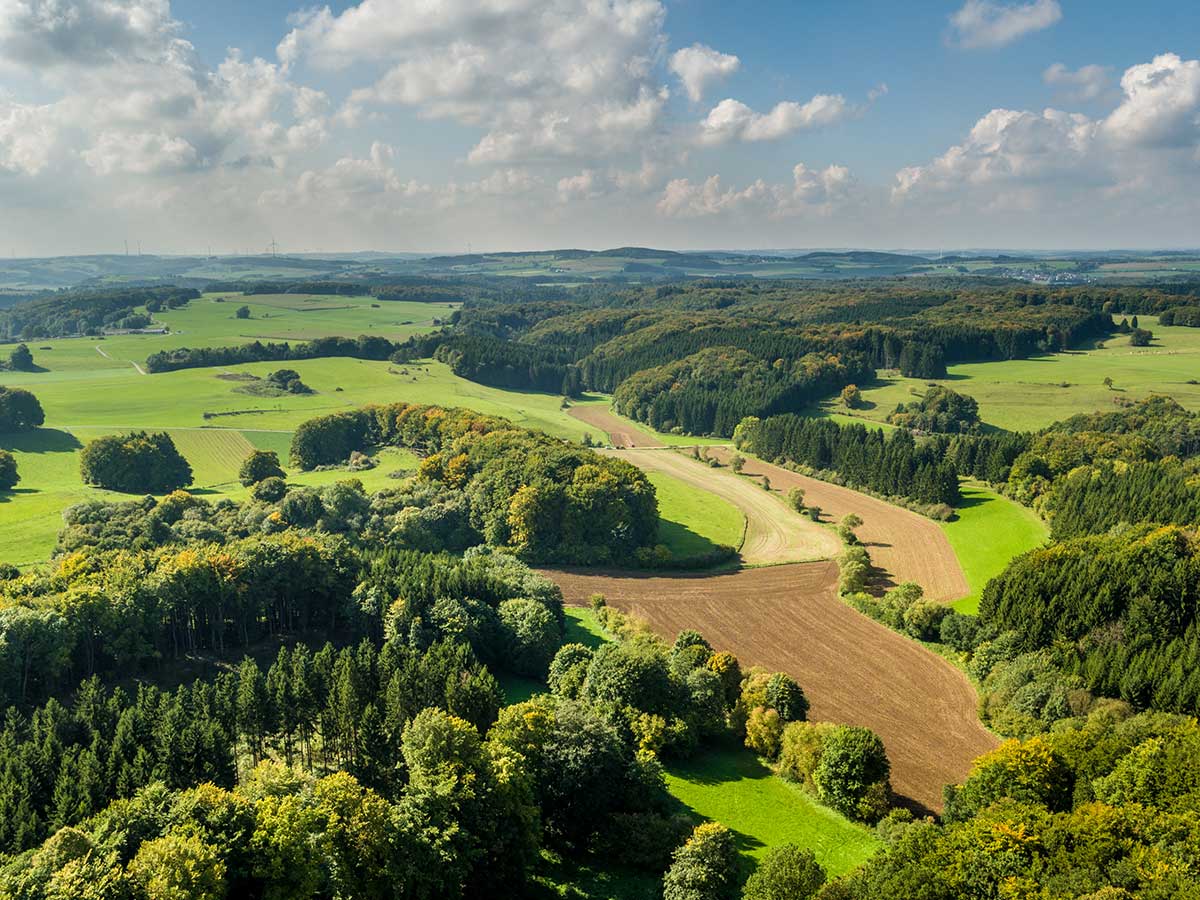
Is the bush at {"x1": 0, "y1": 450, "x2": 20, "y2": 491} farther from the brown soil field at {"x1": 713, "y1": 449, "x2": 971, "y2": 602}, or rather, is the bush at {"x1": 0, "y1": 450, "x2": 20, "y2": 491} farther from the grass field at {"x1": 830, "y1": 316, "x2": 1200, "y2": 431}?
the grass field at {"x1": 830, "y1": 316, "x2": 1200, "y2": 431}

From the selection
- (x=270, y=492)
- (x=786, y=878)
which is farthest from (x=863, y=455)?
(x=786, y=878)

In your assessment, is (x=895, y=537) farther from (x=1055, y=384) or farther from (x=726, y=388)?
(x=1055, y=384)

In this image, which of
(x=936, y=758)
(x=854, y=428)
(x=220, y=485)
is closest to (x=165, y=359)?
(x=220, y=485)

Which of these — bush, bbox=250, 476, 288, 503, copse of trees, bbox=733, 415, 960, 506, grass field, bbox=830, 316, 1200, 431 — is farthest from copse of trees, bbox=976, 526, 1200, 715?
grass field, bbox=830, 316, 1200, 431

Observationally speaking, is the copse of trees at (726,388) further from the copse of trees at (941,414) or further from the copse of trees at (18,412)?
the copse of trees at (18,412)

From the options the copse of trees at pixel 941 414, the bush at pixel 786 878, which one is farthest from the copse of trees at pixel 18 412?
the copse of trees at pixel 941 414

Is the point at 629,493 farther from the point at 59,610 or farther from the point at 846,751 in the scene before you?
the point at 59,610

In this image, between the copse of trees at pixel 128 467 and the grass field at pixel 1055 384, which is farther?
the grass field at pixel 1055 384
